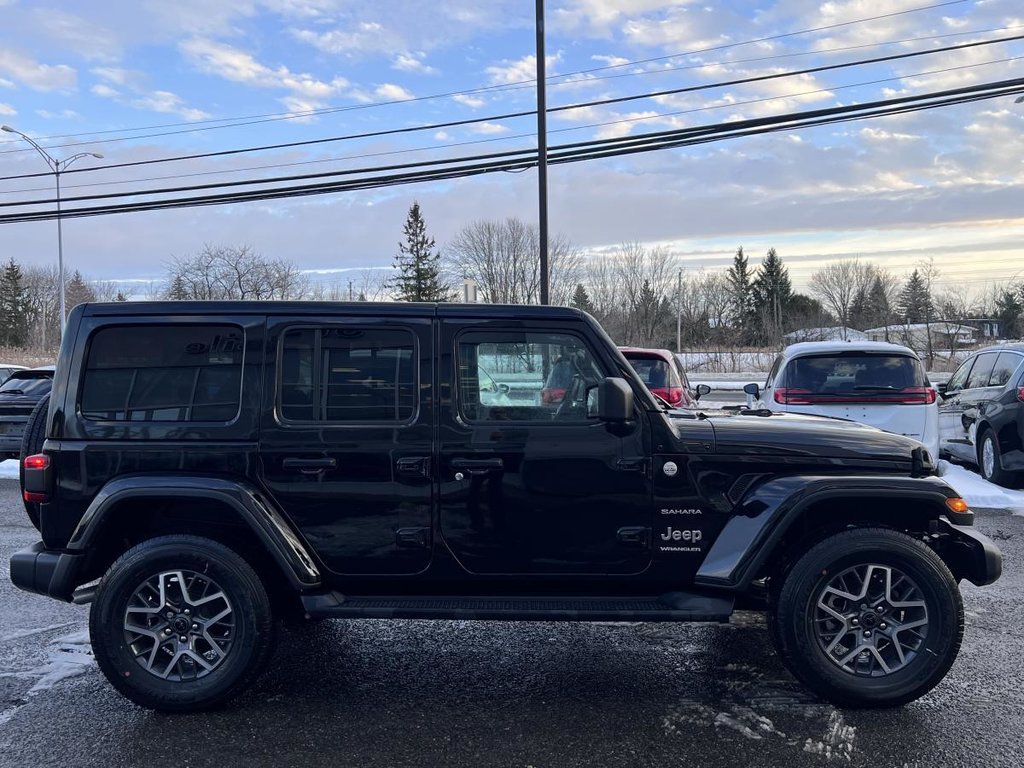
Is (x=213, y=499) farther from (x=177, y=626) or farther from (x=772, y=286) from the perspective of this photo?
(x=772, y=286)

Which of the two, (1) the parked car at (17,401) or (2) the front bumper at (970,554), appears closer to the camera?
(2) the front bumper at (970,554)

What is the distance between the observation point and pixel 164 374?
3.96 m

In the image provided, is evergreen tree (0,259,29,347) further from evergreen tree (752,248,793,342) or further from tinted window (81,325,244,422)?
tinted window (81,325,244,422)

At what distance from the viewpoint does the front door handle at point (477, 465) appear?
383cm

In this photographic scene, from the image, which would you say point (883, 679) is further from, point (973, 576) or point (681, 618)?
point (681, 618)

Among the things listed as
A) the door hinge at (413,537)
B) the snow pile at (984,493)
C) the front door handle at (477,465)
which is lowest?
the snow pile at (984,493)

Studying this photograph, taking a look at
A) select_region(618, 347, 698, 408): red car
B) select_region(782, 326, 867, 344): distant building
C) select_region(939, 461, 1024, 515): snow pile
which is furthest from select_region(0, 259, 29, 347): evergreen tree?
Result: select_region(939, 461, 1024, 515): snow pile

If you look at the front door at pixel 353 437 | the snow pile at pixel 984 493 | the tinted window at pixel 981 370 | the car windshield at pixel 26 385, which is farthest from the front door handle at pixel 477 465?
the car windshield at pixel 26 385

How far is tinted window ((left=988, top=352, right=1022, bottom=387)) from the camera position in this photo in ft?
29.6

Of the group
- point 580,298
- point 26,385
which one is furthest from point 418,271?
point 26,385

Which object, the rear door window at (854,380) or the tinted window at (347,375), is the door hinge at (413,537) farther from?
the rear door window at (854,380)

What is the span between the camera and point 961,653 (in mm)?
4363

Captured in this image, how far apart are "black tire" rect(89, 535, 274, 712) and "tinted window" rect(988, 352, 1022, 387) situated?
8790mm

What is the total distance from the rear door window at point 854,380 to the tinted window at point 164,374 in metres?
6.19
